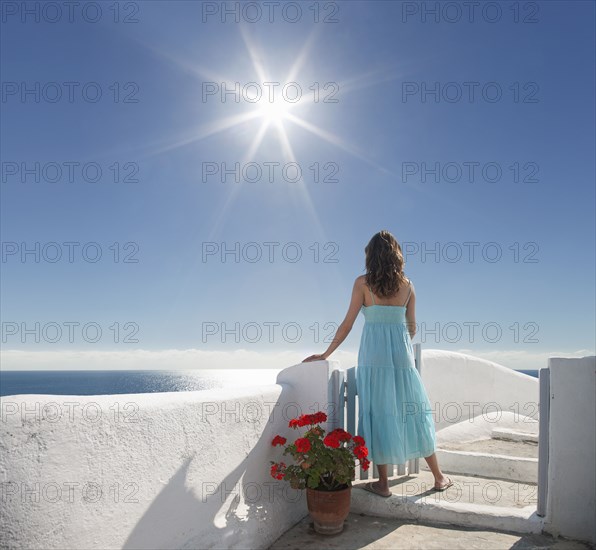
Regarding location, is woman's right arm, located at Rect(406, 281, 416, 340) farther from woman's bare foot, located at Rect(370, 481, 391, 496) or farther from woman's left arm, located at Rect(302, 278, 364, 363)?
woman's bare foot, located at Rect(370, 481, 391, 496)

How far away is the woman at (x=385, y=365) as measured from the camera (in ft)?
12.4

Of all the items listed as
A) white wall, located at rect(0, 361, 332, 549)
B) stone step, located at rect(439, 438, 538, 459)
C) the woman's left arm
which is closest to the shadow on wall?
white wall, located at rect(0, 361, 332, 549)

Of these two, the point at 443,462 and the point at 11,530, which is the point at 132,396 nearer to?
the point at 11,530

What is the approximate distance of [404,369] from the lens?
387 cm

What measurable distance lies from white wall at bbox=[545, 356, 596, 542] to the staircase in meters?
0.20

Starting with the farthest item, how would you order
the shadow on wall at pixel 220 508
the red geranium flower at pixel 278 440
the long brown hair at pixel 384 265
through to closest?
the long brown hair at pixel 384 265 → the red geranium flower at pixel 278 440 → the shadow on wall at pixel 220 508

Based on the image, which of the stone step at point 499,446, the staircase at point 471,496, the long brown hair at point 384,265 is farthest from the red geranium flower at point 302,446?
the stone step at point 499,446

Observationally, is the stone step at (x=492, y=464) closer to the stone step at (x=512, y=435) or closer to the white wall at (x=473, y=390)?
the stone step at (x=512, y=435)

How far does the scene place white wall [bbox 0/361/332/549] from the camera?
1.99 meters

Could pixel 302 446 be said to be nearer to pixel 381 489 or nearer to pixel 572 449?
pixel 381 489

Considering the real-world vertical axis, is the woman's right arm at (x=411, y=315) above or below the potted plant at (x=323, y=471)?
above

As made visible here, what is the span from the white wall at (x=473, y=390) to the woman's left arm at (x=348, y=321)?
3.26 metres

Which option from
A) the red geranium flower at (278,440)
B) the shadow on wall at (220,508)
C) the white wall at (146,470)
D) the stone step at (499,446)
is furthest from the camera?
the stone step at (499,446)

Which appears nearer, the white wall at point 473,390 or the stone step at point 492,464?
the stone step at point 492,464
